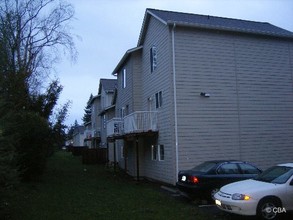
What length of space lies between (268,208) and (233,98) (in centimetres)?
1046

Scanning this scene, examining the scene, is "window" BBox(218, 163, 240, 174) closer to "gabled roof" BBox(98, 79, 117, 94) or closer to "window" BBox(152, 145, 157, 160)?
"window" BBox(152, 145, 157, 160)

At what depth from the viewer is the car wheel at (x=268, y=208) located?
10.2 m

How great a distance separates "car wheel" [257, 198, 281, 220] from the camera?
33.5 feet

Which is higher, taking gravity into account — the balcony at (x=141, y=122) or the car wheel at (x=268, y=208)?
the balcony at (x=141, y=122)

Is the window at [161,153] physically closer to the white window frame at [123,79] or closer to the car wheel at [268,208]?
the white window frame at [123,79]

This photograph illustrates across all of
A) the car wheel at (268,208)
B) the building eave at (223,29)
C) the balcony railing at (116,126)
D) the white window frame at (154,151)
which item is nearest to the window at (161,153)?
the white window frame at (154,151)

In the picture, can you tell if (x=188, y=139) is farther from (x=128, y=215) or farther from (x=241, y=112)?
(x=128, y=215)

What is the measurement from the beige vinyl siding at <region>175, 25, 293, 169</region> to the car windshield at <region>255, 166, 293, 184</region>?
288 inches

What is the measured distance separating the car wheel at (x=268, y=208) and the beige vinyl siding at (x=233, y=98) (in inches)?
333

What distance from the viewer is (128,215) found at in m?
11.6

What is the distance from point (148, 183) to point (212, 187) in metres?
8.35

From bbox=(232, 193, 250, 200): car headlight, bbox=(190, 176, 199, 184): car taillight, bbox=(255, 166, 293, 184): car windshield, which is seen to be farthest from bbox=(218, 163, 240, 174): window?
bbox=(232, 193, 250, 200): car headlight

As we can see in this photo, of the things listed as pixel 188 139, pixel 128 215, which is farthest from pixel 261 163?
pixel 128 215

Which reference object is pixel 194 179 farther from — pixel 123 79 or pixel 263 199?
pixel 123 79
